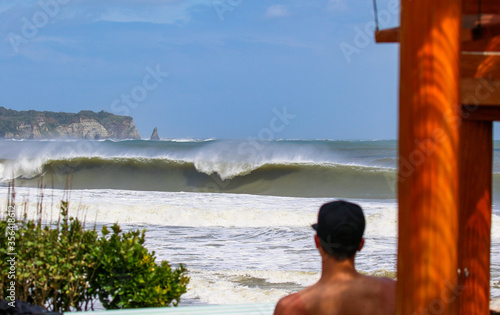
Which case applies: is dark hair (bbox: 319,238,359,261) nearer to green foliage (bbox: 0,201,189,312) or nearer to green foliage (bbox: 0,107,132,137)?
green foliage (bbox: 0,201,189,312)

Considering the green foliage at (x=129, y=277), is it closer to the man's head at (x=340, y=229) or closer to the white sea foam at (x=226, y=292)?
the man's head at (x=340, y=229)

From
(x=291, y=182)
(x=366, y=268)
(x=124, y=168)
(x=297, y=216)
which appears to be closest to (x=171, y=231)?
(x=297, y=216)

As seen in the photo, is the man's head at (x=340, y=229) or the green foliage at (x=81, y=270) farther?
the green foliage at (x=81, y=270)

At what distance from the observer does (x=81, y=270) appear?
11.7 feet

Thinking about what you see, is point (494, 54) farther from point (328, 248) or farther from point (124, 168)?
point (124, 168)

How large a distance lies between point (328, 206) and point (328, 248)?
0.14 m

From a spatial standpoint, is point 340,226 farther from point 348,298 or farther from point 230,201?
point 230,201

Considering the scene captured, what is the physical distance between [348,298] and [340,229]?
229 millimetres

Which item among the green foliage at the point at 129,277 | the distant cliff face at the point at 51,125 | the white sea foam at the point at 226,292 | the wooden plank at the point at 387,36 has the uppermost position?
the distant cliff face at the point at 51,125

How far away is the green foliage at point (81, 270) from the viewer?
3480 mm

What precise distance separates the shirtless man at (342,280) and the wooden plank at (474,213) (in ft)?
1.68

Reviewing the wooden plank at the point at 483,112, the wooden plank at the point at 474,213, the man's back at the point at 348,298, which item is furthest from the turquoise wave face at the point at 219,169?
the man's back at the point at 348,298

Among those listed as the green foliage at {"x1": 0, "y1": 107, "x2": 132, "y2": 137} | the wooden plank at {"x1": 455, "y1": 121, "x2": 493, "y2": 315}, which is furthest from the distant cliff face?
the wooden plank at {"x1": 455, "y1": 121, "x2": 493, "y2": 315}

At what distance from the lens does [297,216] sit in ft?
42.5
